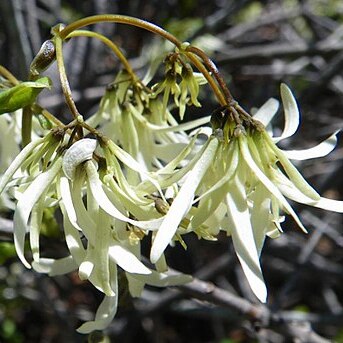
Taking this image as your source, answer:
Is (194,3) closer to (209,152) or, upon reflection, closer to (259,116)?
(259,116)

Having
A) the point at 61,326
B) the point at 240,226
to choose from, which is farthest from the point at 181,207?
the point at 61,326

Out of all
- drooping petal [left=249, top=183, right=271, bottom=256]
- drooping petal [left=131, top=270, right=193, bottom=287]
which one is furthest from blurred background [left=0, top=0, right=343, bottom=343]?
drooping petal [left=249, top=183, right=271, bottom=256]

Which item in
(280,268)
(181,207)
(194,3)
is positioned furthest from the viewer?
(194,3)

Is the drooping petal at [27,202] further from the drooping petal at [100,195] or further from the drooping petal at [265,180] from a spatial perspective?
the drooping petal at [265,180]

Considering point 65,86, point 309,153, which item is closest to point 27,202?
point 65,86

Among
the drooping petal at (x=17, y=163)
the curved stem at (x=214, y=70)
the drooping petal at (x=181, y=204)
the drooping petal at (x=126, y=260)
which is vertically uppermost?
the curved stem at (x=214, y=70)

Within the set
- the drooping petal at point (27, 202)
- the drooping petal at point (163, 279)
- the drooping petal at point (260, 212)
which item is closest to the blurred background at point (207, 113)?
the drooping petal at point (163, 279)
